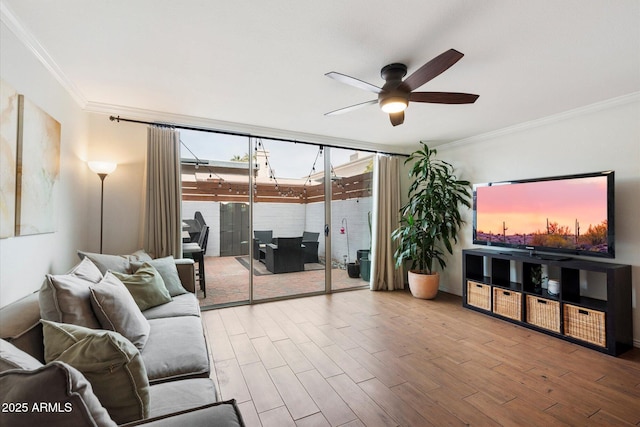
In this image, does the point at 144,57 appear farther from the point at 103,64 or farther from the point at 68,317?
the point at 68,317

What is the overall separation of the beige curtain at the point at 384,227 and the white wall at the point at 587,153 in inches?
49.9

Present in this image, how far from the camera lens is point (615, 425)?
1726 millimetres

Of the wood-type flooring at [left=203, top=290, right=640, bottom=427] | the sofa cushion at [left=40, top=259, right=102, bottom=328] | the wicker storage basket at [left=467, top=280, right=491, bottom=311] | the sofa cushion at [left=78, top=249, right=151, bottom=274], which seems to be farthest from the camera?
the wicker storage basket at [left=467, top=280, right=491, bottom=311]

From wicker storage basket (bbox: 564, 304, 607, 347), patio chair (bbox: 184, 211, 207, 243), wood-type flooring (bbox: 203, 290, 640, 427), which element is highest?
patio chair (bbox: 184, 211, 207, 243)

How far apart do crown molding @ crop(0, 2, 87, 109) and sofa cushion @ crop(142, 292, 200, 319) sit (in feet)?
6.64

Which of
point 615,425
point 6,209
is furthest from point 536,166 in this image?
point 6,209

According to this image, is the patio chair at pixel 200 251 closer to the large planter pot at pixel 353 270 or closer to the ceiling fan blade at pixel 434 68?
the large planter pot at pixel 353 270

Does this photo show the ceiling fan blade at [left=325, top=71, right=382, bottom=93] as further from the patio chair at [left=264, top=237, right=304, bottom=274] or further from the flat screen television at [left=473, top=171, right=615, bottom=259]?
the patio chair at [left=264, top=237, right=304, bottom=274]

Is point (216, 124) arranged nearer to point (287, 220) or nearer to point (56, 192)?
point (287, 220)

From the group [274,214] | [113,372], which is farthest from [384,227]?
[113,372]

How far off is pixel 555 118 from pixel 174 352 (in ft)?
14.2

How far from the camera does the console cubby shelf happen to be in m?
2.62

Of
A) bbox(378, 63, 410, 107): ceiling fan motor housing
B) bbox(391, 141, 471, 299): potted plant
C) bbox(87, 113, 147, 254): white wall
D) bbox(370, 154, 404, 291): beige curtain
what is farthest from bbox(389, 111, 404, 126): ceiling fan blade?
bbox(87, 113, 147, 254): white wall

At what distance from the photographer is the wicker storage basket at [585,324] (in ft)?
8.65
